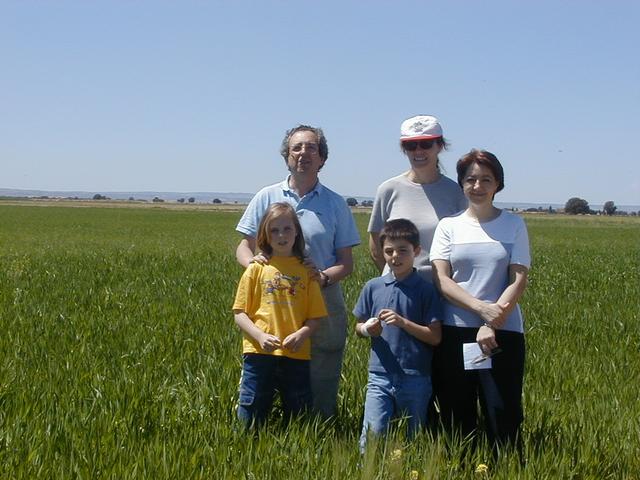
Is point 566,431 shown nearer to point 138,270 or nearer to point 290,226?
point 290,226

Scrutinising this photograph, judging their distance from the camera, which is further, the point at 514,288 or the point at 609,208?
the point at 609,208

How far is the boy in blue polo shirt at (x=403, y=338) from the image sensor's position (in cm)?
438

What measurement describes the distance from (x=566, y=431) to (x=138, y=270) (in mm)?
11637

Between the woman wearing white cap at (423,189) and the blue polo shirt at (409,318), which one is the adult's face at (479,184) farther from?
the blue polo shirt at (409,318)

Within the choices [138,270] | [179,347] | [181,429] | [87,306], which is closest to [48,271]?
[138,270]

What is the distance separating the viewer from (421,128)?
4.57 m

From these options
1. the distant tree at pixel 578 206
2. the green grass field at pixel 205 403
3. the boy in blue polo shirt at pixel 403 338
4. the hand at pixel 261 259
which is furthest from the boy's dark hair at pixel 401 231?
the distant tree at pixel 578 206

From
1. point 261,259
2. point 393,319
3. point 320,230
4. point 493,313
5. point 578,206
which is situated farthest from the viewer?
point 578,206

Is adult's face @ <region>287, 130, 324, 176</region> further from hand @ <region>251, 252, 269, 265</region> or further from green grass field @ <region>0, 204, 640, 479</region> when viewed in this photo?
green grass field @ <region>0, 204, 640, 479</region>

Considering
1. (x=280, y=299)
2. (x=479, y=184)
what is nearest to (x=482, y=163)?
(x=479, y=184)

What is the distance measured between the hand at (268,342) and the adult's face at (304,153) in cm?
94

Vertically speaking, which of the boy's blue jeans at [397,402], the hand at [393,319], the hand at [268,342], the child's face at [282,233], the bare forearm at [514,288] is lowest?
the boy's blue jeans at [397,402]

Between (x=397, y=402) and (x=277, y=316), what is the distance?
79cm

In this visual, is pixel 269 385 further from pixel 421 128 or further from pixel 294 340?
pixel 421 128
